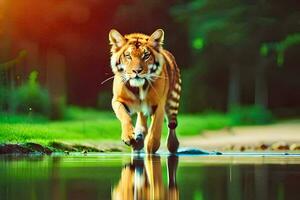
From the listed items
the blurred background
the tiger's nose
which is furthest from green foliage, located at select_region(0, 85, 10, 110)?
the tiger's nose

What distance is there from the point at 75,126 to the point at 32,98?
57 cm

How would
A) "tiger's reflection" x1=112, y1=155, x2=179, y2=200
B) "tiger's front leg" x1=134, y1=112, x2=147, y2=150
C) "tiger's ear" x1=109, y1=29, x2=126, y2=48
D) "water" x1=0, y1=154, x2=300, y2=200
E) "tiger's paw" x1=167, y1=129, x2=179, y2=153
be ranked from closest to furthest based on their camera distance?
"tiger's reflection" x1=112, y1=155, x2=179, y2=200, "water" x1=0, y1=154, x2=300, y2=200, "tiger's front leg" x1=134, y1=112, x2=147, y2=150, "tiger's ear" x1=109, y1=29, x2=126, y2=48, "tiger's paw" x1=167, y1=129, x2=179, y2=153

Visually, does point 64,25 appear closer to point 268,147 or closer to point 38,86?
point 38,86

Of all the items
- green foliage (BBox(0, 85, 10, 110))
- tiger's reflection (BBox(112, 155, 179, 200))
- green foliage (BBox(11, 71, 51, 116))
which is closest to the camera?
tiger's reflection (BBox(112, 155, 179, 200))

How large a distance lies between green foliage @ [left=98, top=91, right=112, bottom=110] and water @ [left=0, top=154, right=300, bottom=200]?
0.92m

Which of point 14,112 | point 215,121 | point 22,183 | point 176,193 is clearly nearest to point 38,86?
point 14,112

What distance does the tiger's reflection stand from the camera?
3775mm

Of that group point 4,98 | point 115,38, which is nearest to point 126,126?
point 115,38

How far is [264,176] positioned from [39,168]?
6.15 feet

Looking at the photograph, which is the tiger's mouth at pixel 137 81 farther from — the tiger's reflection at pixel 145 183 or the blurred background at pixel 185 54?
the tiger's reflection at pixel 145 183

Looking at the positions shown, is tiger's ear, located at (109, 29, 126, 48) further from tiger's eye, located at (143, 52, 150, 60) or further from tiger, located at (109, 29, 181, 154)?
tiger's eye, located at (143, 52, 150, 60)

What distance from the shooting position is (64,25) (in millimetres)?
8055

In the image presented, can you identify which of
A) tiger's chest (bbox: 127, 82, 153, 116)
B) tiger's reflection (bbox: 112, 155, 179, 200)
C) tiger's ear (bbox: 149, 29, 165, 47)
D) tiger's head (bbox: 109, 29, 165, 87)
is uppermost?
tiger's ear (bbox: 149, 29, 165, 47)

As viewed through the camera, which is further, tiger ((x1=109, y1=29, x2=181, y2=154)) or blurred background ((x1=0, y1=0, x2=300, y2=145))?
blurred background ((x1=0, y1=0, x2=300, y2=145))
